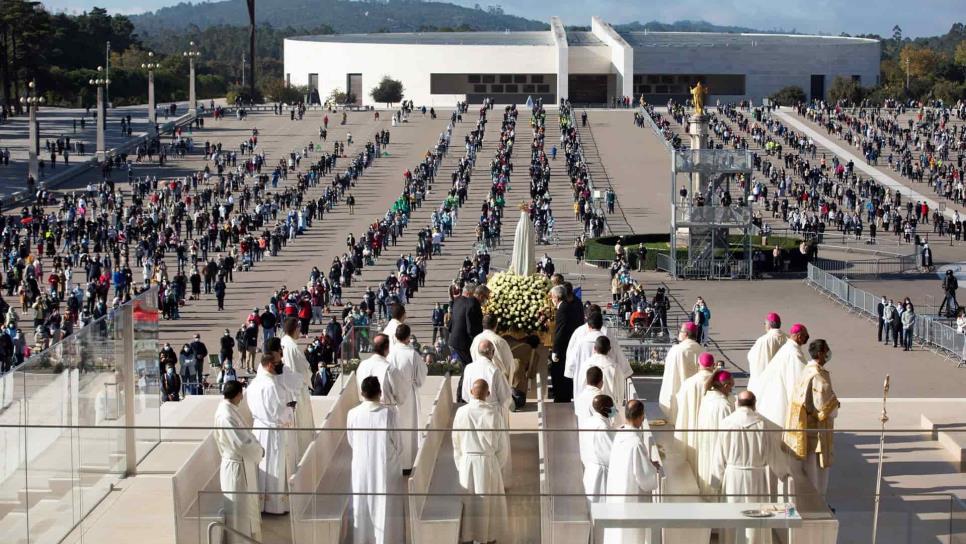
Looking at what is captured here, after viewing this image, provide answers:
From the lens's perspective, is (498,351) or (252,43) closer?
(498,351)

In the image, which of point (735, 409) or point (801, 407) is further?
point (801, 407)

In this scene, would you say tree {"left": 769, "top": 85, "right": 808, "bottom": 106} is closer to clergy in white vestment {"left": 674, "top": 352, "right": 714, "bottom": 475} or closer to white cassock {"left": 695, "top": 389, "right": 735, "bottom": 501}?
clergy in white vestment {"left": 674, "top": 352, "right": 714, "bottom": 475}

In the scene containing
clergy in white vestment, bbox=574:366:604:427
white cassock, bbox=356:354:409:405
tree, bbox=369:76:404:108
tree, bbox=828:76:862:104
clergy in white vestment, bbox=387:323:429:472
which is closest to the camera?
clergy in white vestment, bbox=574:366:604:427

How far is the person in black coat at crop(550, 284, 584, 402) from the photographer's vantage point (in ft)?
50.3

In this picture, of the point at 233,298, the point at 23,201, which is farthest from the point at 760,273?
the point at 23,201

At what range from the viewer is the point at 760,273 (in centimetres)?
4219

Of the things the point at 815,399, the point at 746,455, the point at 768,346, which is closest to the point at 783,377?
the point at 815,399

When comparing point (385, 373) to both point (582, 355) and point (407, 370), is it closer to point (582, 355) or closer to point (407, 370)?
point (407, 370)

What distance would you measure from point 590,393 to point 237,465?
2.59 meters

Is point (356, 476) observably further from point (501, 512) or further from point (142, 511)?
point (142, 511)

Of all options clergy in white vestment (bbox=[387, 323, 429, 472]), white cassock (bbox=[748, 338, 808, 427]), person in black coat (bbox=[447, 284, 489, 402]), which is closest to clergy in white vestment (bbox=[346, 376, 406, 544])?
clergy in white vestment (bbox=[387, 323, 429, 472])

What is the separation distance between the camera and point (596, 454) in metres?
11.0

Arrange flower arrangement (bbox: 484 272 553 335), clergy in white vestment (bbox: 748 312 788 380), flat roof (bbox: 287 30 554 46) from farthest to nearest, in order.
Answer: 1. flat roof (bbox: 287 30 554 46)
2. flower arrangement (bbox: 484 272 553 335)
3. clergy in white vestment (bbox: 748 312 788 380)

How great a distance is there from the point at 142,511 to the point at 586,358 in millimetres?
3854
